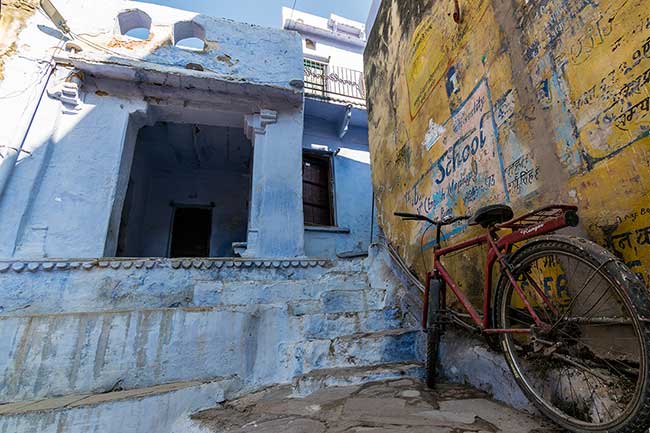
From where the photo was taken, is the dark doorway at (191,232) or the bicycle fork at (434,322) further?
the dark doorway at (191,232)

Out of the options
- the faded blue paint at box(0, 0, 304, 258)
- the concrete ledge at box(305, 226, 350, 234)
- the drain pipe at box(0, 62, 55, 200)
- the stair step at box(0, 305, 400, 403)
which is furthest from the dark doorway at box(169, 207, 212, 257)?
the stair step at box(0, 305, 400, 403)

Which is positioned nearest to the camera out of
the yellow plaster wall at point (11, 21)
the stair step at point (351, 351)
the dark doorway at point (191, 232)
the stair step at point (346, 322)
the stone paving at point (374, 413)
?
the stone paving at point (374, 413)

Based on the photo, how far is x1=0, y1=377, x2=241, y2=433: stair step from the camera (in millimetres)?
1787

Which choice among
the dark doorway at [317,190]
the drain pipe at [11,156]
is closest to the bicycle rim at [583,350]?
the dark doorway at [317,190]

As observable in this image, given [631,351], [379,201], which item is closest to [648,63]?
[631,351]

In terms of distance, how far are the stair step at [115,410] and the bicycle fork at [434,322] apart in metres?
1.48

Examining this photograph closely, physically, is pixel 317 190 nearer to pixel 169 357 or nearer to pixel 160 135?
pixel 160 135

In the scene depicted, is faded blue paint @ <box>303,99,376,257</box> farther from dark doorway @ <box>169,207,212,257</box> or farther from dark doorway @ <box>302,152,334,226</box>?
dark doorway @ <box>169,207,212,257</box>

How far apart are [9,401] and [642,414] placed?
3.38 meters

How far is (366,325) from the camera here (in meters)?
2.84

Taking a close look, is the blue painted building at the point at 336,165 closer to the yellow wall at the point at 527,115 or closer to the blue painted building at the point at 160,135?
the blue painted building at the point at 160,135

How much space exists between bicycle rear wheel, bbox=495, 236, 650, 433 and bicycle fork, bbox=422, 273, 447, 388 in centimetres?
49

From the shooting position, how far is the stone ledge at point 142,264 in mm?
3713

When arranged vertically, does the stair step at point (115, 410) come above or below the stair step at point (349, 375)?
below
